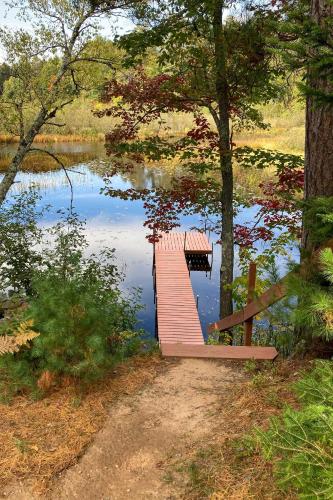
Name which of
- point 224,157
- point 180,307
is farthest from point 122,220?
point 224,157

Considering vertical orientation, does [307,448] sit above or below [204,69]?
below

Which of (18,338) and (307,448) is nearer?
(307,448)

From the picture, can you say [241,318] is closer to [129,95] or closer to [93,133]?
[129,95]

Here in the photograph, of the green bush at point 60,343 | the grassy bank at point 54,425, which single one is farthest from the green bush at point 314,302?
the grassy bank at point 54,425

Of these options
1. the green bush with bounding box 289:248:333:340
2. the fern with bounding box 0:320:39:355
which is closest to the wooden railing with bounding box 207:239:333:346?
the green bush with bounding box 289:248:333:340

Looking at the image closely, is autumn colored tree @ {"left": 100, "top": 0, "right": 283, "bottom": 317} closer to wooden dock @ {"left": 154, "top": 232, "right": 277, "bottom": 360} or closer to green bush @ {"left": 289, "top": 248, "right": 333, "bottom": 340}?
wooden dock @ {"left": 154, "top": 232, "right": 277, "bottom": 360}

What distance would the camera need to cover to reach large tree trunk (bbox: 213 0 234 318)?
6742 mm

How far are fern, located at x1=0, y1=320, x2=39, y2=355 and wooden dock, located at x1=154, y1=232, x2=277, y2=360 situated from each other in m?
1.57

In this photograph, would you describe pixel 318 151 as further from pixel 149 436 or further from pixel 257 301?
pixel 149 436

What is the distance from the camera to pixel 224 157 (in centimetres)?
762

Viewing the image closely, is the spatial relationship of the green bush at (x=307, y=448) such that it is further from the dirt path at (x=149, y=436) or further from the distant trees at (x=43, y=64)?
the distant trees at (x=43, y=64)

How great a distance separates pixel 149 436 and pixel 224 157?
18.4ft

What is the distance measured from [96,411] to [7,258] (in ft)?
23.7

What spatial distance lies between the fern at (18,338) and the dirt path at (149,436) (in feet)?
3.07
